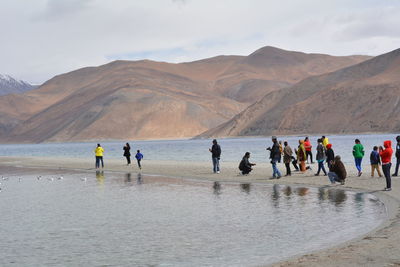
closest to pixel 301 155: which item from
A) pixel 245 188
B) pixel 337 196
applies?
pixel 245 188

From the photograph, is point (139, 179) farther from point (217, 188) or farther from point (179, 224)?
point (179, 224)

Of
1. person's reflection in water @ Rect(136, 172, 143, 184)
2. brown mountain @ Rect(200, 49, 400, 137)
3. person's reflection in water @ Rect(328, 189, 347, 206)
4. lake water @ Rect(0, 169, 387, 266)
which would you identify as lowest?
lake water @ Rect(0, 169, 387, 266)

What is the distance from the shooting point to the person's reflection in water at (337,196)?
695 inches

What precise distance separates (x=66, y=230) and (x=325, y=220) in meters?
6.29

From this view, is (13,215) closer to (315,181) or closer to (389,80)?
(315,181)

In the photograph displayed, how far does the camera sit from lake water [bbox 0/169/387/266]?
11.2 m

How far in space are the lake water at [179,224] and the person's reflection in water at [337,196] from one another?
3 cm

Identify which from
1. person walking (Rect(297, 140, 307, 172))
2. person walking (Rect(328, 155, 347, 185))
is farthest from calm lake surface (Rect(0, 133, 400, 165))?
person walking (Rect(328, 155, 347, 185))

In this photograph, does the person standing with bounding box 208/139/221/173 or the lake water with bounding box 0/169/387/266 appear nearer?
the lake water with bounding box 0/169/387/266


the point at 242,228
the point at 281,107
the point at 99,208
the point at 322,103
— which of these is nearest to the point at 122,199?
the point at 99,208

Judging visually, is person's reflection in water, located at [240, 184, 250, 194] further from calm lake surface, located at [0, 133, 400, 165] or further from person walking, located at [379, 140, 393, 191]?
calm lake surface, located at [0, 133, 400, 165]

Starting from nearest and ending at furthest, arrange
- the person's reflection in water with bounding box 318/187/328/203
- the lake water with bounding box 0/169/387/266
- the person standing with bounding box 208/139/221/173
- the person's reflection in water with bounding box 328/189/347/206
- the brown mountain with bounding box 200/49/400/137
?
the lake water with bounding box 0/169/387/266 < the person's reflection in water with bounding box 328/189/347/206 < the person's reflection in water with bounding box 318/187/328/203 < the person standing with bounding box 208/139/221/173 < the brown mountain with bounding box 200/49/400/137

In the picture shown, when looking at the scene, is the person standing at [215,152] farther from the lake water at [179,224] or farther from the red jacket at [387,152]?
the red jacket at [387,152]

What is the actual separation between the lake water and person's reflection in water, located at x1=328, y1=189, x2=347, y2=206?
3cm
